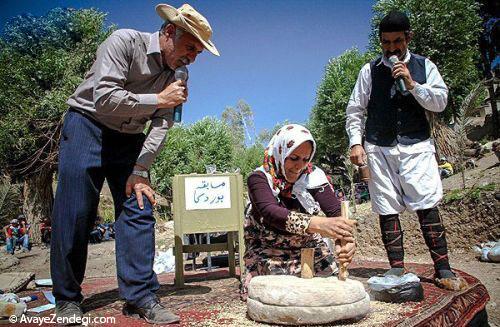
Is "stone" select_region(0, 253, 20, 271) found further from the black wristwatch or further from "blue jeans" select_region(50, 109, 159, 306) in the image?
the black wristwatch

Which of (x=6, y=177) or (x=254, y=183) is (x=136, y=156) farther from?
(x=6, y=177)

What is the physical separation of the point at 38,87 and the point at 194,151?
1663 centimetres

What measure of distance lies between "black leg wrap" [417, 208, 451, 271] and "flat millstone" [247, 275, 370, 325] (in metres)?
1.05

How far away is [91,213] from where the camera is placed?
2.18 metres

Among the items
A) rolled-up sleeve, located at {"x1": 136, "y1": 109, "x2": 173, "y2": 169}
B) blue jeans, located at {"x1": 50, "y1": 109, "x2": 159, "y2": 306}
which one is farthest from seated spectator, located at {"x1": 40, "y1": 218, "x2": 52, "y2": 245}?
rolled-up sleeve, located at {"x1": 136, "y1": 109, "x2": 173, "y2": 169}

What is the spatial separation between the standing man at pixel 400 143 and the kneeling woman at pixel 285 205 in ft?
1.55

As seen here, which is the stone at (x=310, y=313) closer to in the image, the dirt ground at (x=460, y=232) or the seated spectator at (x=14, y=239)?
the dirt ground at (x=460, y=232)

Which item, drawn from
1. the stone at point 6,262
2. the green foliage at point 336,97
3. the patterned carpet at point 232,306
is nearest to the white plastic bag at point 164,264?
the patterned carpet at point 232,306

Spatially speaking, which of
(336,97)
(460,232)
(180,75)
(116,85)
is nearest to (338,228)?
(180,75)

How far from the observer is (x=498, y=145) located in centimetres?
923

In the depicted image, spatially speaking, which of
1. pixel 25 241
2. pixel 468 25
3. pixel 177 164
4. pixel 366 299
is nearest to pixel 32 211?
pixel 25 241

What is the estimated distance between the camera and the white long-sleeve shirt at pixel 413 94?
2670mm

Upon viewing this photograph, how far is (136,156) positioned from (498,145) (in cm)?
952

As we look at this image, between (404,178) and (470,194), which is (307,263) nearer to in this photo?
(404,178)
